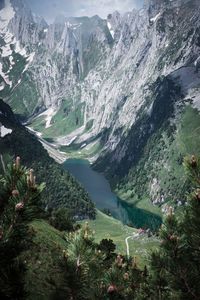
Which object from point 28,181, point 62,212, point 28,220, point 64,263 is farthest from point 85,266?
point 62,212

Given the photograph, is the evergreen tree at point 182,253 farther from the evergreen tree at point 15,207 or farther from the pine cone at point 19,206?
the pine cone at point 19,206

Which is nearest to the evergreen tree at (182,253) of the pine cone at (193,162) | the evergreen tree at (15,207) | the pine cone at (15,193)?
the pine cone at (193,162)

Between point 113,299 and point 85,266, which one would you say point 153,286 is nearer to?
point 113,299

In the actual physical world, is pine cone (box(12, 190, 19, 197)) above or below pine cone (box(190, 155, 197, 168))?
above

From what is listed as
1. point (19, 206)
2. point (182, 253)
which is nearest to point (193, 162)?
point (182, 253)

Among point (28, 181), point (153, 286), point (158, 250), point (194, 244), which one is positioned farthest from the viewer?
point (153, 286)

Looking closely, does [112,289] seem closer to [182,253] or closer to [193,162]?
[182,253]

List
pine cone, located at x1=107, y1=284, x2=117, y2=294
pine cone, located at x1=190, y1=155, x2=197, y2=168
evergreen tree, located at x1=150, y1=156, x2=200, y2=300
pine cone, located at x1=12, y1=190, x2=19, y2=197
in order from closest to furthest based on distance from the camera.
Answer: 1. pine cone, located at x1=12, y1=190, x2=19, y2=197
2. pine cone, located at x1=190, y1=155, x2=197, y2=168
3. evergreen tree, located at x1=150, y1=156, x2=200, y2=300
4. pine cone, located at x1=107, y1=284, x2=117, y2=294

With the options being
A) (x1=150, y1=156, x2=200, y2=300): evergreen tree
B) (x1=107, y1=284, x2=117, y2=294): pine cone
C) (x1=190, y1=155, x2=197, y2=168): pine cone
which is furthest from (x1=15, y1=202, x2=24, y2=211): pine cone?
(x1=190, y1=155, x2=197, y2=168): pine cone

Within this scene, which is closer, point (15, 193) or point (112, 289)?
point (15, 193)

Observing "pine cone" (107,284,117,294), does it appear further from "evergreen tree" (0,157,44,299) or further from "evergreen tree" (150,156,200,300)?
"evergreen tree" (0,157,44,299)

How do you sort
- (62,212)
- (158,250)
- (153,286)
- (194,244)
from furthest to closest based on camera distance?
(62,212) → (153,286) → (158,250) → (194,244)
